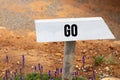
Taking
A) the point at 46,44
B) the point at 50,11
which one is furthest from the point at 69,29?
the point at 50,11

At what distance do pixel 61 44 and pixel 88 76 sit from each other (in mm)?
1269

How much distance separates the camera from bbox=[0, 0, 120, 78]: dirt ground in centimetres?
590

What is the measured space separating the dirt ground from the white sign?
7.13ft

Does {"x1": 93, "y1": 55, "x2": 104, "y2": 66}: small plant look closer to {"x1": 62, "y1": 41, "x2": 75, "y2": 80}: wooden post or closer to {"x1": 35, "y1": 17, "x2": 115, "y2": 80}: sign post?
{"x1": 62, "y1": 41, "x2": 75, "y2": 80}: wooden post

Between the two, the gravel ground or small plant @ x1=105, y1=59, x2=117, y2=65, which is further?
the gravel ground

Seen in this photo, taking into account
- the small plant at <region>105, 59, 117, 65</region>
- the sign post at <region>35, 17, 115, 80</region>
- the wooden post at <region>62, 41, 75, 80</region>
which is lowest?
the small plant at <region>105, 59, 117, 65</region>

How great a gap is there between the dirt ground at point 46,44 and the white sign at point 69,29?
217 centimetres

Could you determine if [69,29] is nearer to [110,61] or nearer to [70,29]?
[70,29]

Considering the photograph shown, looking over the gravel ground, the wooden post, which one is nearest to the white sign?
the wooden post

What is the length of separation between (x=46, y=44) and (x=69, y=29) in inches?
124

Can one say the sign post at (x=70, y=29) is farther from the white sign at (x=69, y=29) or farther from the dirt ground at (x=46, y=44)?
the dirt ground at (x=46, y=44)

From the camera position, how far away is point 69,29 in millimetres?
3512

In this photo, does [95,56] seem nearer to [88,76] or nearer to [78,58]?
[78,58]

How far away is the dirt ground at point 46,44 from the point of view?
232 inches
